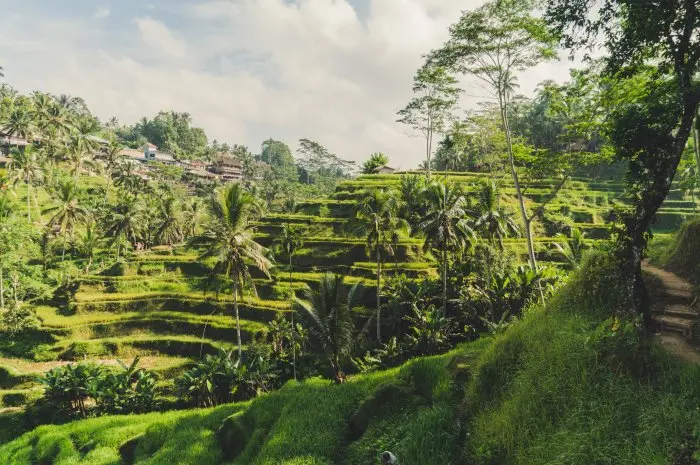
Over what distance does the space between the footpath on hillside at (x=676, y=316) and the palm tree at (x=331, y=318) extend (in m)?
12.3

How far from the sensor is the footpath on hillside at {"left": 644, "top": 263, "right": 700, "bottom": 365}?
849 centimetres

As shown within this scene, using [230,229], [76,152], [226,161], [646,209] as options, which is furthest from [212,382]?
[226,161]

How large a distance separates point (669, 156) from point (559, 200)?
52.0 m

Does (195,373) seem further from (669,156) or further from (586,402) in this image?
(669,156)

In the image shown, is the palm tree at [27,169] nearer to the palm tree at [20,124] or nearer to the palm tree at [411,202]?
the palm tree at [20,124]

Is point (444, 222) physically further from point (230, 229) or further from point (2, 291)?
point (2, 291)

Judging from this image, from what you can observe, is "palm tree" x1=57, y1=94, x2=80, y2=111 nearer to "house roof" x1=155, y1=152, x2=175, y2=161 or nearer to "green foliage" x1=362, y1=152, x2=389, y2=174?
"house roof" x1=155, y1=152, x2=175, y2=161

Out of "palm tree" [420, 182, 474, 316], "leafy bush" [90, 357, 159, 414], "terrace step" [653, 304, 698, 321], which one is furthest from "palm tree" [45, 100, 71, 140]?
"terrace step" [653, 304, 698, 321]

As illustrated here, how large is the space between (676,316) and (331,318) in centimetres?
1314

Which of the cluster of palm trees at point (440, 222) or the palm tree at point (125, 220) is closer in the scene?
the cluster of palm trees at point (440, 222)

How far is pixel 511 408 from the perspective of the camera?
8602 millimetres

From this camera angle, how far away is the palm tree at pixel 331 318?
64.2 ft


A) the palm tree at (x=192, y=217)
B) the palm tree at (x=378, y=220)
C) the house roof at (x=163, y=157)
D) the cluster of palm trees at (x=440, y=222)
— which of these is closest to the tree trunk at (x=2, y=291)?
the palm tree at (x=192, y=217)

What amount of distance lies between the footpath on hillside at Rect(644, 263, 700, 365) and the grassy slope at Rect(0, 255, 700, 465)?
3.35 ft
